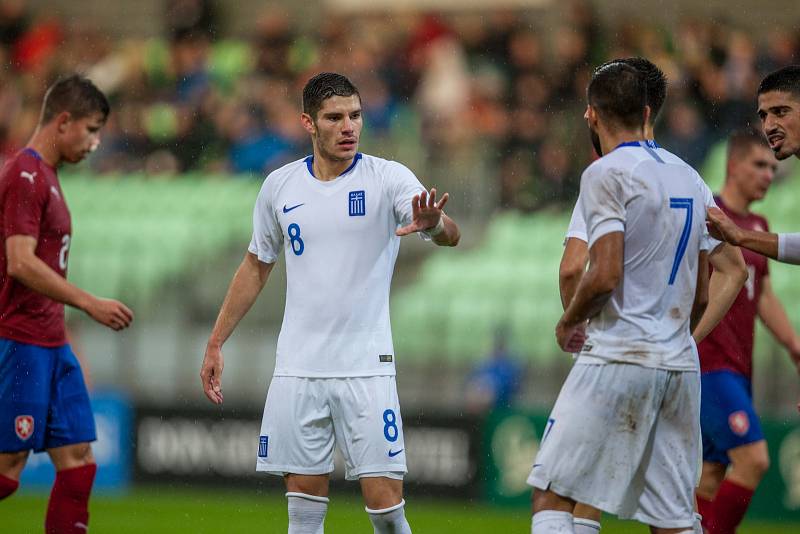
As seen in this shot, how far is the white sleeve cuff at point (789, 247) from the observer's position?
18.4 feet

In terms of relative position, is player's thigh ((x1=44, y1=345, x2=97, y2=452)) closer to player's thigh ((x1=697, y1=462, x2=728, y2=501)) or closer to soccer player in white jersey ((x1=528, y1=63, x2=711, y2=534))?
soccer player in white jersey ((x1=528, y1=63, x2=711, y2=534))

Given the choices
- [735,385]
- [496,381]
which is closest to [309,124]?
[735,385]

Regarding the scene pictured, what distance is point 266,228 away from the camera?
6.27 metres

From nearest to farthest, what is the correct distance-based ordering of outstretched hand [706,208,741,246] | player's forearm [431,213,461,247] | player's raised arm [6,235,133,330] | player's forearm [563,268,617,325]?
1. player's forearm [563,268,617,325]
2. outstretched hand [706,208,741,246]
3. player's forearm [431,213,461,247]
4. player's raised arm [6,235,133,330]

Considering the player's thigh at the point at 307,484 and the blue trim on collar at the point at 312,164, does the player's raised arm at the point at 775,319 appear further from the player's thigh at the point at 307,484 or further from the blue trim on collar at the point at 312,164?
the player's thigh at the point at 307,484

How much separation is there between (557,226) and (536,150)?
2.99 feet

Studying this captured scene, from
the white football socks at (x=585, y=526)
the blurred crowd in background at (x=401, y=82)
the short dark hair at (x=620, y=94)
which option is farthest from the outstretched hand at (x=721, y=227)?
the blurred crowd in background at (x=401, y=82)

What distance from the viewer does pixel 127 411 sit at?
1277cm

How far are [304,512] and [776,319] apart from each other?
11.9 ft

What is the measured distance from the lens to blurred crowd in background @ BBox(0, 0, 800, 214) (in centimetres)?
1317

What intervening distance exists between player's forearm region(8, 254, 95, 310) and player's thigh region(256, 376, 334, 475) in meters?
1.21

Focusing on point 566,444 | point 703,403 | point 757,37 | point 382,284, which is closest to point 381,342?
point 382,284

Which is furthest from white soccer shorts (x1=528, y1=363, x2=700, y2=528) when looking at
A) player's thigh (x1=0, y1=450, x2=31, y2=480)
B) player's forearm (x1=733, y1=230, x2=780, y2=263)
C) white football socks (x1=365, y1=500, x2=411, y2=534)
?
player's thigh (x1=0, y1=450, x2=31, y2=480)

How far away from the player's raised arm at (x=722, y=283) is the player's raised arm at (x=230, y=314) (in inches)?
84.8
